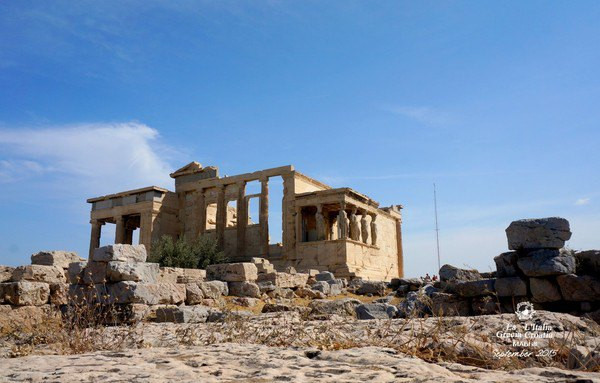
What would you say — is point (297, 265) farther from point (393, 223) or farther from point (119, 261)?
point (119, 261)

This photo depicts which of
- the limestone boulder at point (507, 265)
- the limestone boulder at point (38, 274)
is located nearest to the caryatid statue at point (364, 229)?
the limestone boulder at point (507, 265)

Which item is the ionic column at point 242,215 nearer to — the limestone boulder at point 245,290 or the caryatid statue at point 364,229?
the caryatid statue at point 364,229

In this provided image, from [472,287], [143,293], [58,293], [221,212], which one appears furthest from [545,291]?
[221,212]

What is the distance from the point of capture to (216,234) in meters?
28.1

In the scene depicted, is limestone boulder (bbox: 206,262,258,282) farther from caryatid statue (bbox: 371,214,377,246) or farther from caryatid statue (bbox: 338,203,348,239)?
caryatid statue (bbox: 371,214,377,246)

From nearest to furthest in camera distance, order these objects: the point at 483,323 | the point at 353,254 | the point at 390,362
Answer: the point at 390,362 < the point at 483,323 < the point at 353,254

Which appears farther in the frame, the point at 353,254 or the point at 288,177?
the point at 288,177

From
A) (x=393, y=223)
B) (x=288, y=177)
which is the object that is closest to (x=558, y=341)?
(x=288, y=177)

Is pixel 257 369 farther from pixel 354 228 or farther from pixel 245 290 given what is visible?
pixel 354 228

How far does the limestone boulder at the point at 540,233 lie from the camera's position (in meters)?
9.41

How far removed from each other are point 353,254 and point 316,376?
22197 mm

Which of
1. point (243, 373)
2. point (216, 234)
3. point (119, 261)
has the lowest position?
point (243, 373)

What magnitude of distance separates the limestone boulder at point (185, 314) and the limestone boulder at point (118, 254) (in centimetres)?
146

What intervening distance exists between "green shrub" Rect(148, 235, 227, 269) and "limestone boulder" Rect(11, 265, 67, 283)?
39.6ft
